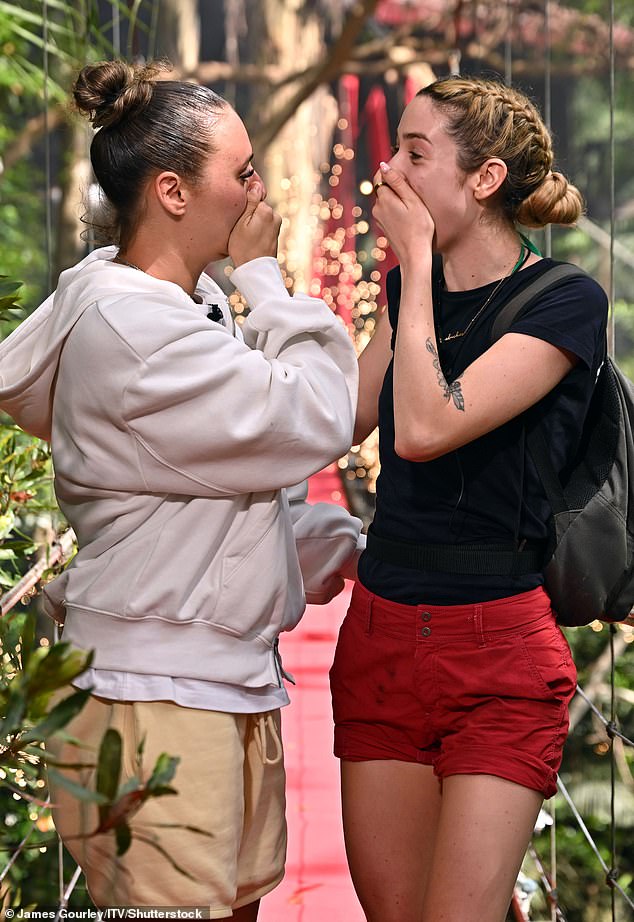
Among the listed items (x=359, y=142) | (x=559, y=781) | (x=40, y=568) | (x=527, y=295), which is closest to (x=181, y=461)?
(x=527, y=295)

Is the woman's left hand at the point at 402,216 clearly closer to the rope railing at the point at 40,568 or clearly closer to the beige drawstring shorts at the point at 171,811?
the beige drawstring shorts at the point at 171,811

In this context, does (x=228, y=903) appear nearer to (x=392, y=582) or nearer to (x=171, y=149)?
(x=392, y=582)

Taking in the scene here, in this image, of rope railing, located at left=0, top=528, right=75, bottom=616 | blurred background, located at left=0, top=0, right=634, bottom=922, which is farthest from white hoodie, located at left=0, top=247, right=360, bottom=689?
blurred background, located at left=0, top=0, right=634, bottom=922

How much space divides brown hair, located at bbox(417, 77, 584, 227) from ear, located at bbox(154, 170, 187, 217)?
1.30 feet

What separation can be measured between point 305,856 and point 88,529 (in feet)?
5.48

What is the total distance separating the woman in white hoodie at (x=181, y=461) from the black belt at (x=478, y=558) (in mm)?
185

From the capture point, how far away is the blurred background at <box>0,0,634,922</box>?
5.22 m

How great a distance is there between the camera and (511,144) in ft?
5.15

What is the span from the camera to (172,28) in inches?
310

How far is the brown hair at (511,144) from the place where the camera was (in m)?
1.56

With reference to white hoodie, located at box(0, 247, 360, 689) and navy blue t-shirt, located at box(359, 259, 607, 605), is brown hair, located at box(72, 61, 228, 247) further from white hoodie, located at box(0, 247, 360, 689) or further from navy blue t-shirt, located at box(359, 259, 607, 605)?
navy blue t-shirt, located at box(359, 259, 607, 605)

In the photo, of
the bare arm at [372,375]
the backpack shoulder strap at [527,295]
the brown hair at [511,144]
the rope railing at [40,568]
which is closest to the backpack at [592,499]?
the backpack shoulder strap at [527,295]

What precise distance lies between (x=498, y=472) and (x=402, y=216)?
0.35 meters

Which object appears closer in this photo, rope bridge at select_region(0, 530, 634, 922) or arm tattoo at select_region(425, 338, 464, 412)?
arm tattoo at select_region(425, 338, 464, 412)
